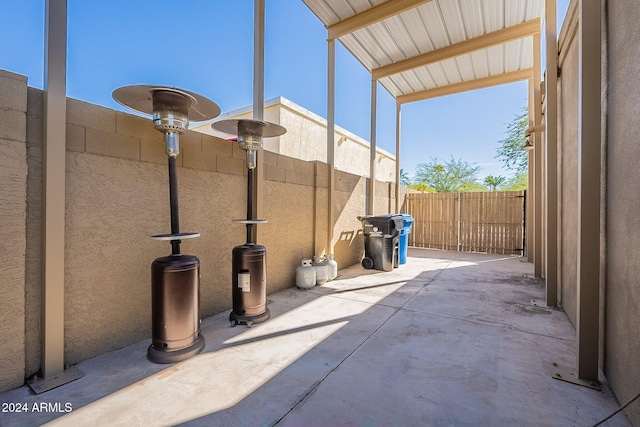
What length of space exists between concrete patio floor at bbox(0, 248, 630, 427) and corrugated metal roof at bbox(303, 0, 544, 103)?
464cm

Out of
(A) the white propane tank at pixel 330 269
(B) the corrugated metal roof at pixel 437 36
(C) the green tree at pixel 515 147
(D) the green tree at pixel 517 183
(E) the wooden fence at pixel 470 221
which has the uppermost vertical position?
(C) the green tree at pixel 515 147

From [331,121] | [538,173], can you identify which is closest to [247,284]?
[331,121]

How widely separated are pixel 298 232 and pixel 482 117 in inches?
789

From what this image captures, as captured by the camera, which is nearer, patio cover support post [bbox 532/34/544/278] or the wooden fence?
patio cover support post [bbox 532/34/544/278]

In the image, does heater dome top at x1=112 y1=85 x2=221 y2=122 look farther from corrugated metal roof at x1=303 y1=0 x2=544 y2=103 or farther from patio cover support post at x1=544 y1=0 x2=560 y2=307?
patio cover support post at x1=544 y1=0 x2=560 y2=307

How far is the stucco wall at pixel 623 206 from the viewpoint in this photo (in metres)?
→ 1.41

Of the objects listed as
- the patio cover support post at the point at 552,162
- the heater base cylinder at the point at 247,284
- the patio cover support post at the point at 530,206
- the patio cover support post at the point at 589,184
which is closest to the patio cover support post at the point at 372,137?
the patio cover support post at the point at 530,206

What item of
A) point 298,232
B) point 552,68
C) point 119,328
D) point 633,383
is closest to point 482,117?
point 552,68

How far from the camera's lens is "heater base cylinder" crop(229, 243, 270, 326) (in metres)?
2.61

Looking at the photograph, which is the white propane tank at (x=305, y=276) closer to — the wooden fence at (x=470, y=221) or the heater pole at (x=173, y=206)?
the heater pole at (x=173, y=206)

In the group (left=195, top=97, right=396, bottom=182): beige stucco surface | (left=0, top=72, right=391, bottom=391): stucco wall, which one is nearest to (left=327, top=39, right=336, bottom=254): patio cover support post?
(left=0, top=72, right=391, bottom=391): stucco wall

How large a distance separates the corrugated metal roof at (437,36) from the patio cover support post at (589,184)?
3.16m

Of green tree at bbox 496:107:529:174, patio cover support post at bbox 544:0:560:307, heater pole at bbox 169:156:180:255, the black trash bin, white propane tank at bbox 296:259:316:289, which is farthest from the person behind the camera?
green tree at bbox 496:107:529:174

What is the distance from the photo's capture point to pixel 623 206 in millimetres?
1530
